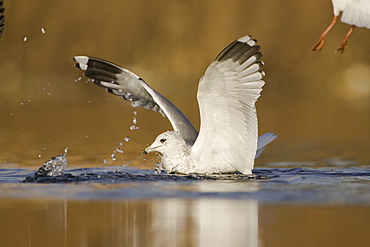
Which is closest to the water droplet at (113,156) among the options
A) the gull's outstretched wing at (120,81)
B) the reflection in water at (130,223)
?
the gull's outstretched wing at (120,81)

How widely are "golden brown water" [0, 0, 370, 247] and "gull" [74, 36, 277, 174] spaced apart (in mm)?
518

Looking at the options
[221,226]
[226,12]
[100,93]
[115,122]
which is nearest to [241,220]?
[221,226]

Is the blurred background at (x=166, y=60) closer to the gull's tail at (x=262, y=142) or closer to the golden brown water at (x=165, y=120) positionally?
the golden brown water at (x=165, y=120)

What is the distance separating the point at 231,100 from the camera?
7930mm

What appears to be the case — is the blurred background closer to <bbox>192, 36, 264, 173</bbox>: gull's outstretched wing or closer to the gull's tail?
the gull's tail

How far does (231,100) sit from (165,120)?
7881 mm

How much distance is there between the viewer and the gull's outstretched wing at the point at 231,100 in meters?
7.78

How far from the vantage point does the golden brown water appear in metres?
5.95

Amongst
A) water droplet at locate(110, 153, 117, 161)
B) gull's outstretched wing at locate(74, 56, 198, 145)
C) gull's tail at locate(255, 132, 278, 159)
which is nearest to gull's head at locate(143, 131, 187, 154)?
gull's outstretched wing at locate(74, 56, 198, 145)

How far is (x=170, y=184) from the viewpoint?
7984 mm

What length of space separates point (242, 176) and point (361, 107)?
393 inches

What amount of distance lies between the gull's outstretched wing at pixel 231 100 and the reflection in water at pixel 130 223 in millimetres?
1182

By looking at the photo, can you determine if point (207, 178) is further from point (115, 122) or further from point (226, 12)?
point (226, 12)

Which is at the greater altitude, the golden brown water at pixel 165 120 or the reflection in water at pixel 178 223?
the golden brown water at pixel 165 120
